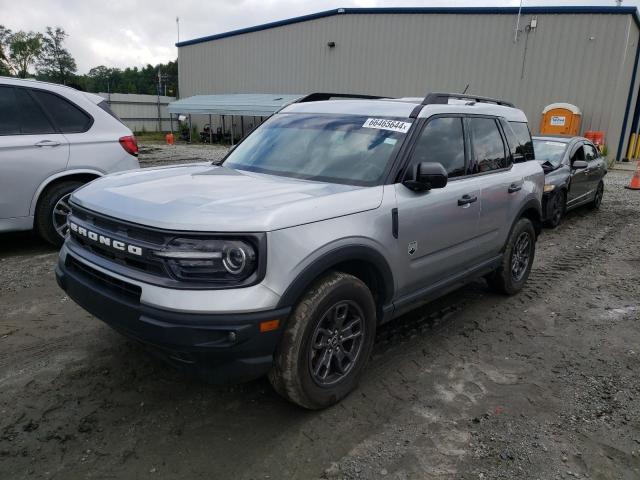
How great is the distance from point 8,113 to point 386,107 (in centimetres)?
417

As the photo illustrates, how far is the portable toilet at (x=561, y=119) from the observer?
18.4 meters

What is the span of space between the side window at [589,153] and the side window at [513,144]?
17.5 feet

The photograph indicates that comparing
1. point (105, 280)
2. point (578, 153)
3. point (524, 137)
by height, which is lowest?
point (105, 280)

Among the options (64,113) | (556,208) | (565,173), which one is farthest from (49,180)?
(565,173)

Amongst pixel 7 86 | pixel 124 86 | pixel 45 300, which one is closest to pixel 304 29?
pixel 7 86

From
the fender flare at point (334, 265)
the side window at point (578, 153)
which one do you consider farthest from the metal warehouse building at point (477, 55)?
the fender flare at point (334, 265)

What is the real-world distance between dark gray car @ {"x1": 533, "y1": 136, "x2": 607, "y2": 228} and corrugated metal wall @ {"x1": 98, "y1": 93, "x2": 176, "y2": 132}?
98.9ft

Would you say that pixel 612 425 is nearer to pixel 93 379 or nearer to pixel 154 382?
pixel 154 382

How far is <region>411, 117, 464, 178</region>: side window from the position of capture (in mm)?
3598

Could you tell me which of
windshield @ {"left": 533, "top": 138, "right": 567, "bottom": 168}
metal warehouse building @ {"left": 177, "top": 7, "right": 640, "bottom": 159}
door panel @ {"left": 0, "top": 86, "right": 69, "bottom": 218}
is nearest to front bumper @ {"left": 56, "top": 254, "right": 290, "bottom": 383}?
door panel @ {"left": 0, "top": 86, "right": 69, "bottom": 218}

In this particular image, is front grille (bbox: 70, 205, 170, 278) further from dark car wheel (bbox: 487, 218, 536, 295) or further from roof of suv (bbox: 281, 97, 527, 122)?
dark car wheel (bbox: 487, 218, 536, 295)

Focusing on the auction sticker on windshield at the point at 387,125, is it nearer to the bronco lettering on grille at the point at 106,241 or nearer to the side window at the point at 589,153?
the bronco lettering on grille at the point at 106,241

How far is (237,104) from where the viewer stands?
86.8 ft

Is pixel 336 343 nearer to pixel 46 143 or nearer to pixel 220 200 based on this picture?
pixel 220 200
